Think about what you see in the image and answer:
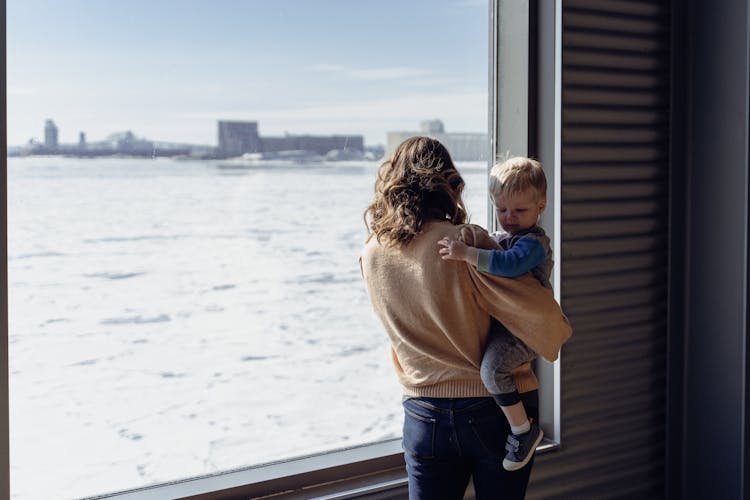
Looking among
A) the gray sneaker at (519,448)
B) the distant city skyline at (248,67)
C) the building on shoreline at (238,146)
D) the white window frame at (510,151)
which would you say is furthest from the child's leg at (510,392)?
the building on shoreline at (238,146)

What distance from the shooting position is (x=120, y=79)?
365cm

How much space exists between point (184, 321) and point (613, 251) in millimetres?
2359

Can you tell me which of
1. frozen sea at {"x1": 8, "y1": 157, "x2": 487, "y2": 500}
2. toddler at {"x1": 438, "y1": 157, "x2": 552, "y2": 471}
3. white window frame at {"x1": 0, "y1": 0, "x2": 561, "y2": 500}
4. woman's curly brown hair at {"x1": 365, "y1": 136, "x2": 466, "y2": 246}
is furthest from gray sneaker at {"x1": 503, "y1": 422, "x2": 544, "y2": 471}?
frozen sea at {"x1": 8, "y1": 157, "x2": 487, "y2": 500}

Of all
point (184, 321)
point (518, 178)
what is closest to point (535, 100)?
point (518, 178)

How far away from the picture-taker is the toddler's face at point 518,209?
1729 millimetres

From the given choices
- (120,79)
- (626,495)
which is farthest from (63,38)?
(626,495)

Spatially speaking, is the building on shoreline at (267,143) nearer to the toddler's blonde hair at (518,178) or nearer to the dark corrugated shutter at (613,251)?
the dark corrugated shutter at (613,251)

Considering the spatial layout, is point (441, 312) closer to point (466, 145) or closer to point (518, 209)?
point (518, 209)

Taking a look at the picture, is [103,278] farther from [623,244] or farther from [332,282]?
[623,244]

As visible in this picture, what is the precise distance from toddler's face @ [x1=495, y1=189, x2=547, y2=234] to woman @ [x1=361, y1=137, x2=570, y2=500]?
99 mm

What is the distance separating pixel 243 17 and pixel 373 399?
1987 millimetres

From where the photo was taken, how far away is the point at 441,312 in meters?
1.64

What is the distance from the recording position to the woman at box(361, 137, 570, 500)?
164 cm

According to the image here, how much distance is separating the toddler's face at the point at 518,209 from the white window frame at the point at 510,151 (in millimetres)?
943
